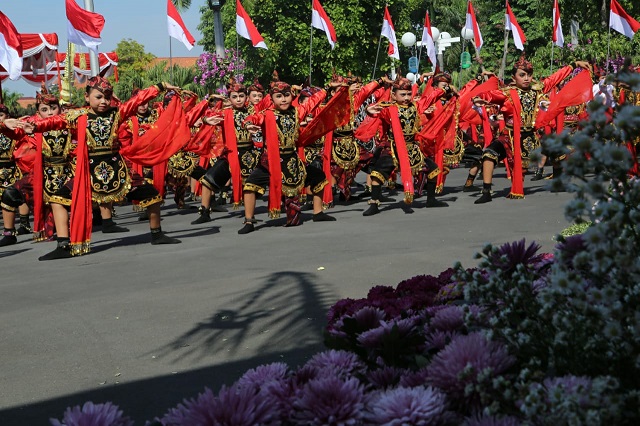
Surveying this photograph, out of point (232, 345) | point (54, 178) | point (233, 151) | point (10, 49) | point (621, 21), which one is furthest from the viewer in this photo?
point (621, 21)

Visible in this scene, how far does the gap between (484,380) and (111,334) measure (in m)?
4.36

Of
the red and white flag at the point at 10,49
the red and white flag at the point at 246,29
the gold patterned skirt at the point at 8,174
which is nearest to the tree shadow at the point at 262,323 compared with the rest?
the gold patterned skirt at the point at 8,174

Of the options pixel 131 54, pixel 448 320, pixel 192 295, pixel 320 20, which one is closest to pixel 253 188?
pixel 192 295

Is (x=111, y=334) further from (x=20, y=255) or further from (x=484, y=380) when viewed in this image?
(x=20, y=255)

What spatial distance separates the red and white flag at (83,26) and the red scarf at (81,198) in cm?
523

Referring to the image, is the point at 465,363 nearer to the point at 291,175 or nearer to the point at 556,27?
the point at 291,175

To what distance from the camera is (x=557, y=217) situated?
1112 centimetres

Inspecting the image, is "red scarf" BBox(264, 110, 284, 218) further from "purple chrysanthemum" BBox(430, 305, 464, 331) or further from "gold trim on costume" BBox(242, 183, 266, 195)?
"purple chrysanthemum" BBox(430, 305, 464, 331)

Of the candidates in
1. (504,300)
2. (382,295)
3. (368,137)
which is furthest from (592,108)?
(368,137)

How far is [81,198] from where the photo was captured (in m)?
10.0

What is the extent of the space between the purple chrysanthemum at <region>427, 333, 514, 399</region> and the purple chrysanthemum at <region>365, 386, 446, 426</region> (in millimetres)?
77

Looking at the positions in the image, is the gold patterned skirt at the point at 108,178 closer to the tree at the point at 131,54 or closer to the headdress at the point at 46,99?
the headdress at the point at 46,99

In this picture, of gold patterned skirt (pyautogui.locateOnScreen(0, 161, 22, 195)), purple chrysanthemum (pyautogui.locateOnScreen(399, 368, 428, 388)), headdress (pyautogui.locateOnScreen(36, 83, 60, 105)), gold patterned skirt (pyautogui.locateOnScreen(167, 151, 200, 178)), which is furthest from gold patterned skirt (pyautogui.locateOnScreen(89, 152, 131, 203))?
purple chrysanthemum (pyautogui.locateOnScreen(399, 368, 428, 388))

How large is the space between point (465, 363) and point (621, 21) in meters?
19.7
